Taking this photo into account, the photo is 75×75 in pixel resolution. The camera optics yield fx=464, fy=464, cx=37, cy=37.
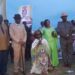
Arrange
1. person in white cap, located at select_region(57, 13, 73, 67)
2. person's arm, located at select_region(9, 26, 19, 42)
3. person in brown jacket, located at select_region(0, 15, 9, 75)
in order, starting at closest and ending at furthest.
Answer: person in brown jacket, located at select_region(0, 15, 9, 75), person's arm, located at select_region(9, 26, 19, 42), person in white cap, located at select_region(57, 13, 73, 67)

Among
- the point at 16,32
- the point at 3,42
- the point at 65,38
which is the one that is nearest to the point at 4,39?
the point at 3,42

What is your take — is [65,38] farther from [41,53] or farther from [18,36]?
[18,36]

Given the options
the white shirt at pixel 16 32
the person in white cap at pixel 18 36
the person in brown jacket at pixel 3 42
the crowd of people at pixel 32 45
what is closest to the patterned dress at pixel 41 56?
the crowd of people at pixel 32 45

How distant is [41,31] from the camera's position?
50.2 ft

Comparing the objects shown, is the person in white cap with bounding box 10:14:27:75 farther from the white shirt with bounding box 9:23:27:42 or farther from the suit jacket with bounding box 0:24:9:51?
the suit jacket with bounding box 0:24:9:51

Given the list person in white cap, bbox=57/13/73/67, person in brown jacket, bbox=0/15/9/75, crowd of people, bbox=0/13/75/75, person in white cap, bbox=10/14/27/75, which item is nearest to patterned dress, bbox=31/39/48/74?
crowd of people, bbox=0/13/75/75

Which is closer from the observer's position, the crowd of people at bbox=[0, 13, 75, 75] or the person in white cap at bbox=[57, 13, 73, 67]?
the crowd of people at bbox=[0, 13, 75, 75]

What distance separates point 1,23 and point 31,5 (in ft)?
11.8

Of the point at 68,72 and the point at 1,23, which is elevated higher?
the point at 1,23

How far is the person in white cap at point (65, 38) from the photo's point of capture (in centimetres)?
1557

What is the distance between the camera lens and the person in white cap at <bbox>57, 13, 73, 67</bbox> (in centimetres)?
1557

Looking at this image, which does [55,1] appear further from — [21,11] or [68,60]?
[68,60]

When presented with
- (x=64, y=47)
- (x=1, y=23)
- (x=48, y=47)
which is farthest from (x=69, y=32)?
(x=1, y=23)

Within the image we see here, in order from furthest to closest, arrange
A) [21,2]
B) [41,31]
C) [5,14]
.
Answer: [21,2], [5,14], [41,31]
